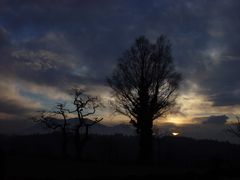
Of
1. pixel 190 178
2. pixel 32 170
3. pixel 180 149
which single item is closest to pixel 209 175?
pixel 190 178

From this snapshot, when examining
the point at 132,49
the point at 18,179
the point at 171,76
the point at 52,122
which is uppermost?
the point at 132,49

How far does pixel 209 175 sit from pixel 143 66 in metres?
21.0

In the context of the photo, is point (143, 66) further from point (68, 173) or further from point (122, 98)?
point (68, 173)

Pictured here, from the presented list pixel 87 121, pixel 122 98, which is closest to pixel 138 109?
pixel 122 98

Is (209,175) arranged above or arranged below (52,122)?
below

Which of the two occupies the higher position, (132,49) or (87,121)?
(132,49)

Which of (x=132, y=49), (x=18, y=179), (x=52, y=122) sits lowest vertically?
(x=18, y=179)

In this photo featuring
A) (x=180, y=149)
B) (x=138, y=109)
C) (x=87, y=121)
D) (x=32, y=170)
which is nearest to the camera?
(x=32, y=170)

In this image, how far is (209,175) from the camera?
2797 cm

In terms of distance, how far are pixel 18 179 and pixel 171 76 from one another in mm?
27810

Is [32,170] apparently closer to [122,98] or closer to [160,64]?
[122,98]

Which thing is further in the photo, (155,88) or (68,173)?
(155,88)

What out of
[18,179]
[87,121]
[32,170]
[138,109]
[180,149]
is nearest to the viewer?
[18,179]

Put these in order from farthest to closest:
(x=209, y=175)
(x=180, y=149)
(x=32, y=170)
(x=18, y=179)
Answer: (x=180, y=149)
(x=32, y=170)
(x=209, y=175)
(x=18, y=179)
